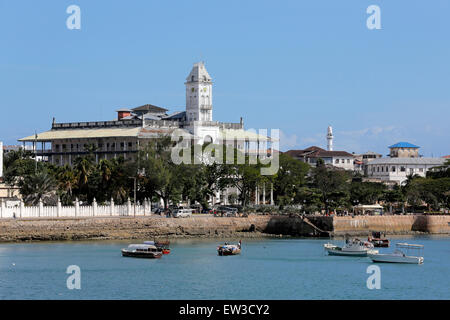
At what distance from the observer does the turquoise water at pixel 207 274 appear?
2452 inches

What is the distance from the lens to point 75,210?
A: 100 m

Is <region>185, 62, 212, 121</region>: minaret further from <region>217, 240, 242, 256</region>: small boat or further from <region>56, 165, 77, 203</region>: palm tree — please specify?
<region>217, 240, 242, 256</region>: small boat

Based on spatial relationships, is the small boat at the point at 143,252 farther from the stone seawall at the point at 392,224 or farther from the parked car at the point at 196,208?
the parked car at the point at 196,208

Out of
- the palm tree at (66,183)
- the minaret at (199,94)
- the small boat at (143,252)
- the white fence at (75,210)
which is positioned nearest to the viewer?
the small boat at (143,252)

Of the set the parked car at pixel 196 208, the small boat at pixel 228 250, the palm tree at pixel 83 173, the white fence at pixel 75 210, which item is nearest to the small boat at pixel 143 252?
the small boat at pixel 228 250

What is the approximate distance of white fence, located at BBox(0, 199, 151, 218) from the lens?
9560cm

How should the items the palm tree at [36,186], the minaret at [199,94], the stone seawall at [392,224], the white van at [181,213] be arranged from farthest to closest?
the minaret at [199,94] → the stone seawall at [392,224] → the white van at [181,213] → the palm tree at [36,186]

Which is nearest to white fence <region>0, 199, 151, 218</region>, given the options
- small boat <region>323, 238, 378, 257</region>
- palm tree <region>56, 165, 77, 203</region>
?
palm tree <region>56, 165, 77, 203</region>

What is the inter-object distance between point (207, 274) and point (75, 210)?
108ft

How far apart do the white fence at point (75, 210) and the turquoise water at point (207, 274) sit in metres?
6.56

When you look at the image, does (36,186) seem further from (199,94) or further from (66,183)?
(199,94)

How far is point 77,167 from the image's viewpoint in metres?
112

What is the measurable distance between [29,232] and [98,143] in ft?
186
